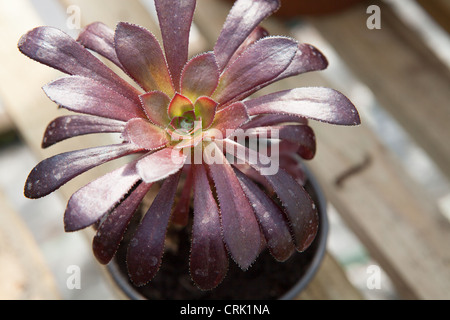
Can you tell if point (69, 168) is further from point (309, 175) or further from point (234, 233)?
point (309, 175)

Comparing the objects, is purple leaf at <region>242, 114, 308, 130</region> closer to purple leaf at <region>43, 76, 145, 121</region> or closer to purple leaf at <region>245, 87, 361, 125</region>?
purple leaf at <region>245, 87, 361, 125</region>

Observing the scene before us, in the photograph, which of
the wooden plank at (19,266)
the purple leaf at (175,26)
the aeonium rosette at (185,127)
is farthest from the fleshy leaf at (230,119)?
the wooden plank at (19,266)

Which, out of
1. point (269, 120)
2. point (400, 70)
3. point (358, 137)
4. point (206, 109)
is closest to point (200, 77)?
point (206, 109)

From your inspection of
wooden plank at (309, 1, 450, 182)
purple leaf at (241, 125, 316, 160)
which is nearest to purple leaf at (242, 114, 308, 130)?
purple leaf at (241, 125, 316, 160)

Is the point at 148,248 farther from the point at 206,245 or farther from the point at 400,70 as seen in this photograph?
the point at 400,70

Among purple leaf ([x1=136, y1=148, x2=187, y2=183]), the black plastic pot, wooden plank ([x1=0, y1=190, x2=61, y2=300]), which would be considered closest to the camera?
purple leaf ([x1=136, y1=148, x2=187, y2=183])
